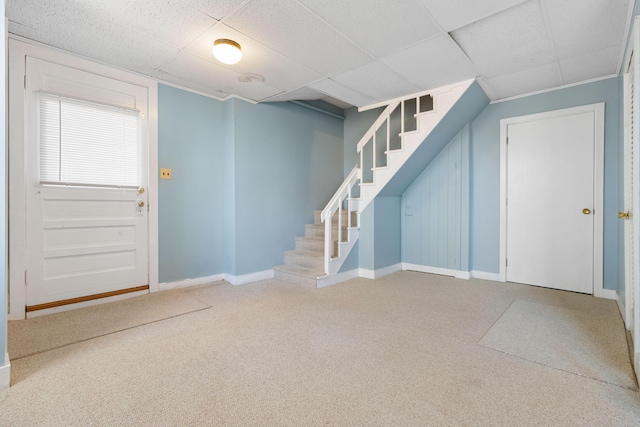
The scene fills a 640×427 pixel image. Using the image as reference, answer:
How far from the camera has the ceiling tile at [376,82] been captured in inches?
116

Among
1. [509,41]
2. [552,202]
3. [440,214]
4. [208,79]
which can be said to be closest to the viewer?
[509,41]

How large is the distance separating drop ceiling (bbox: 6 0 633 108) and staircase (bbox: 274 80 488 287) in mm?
294

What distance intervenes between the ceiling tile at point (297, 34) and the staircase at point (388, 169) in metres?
1.15

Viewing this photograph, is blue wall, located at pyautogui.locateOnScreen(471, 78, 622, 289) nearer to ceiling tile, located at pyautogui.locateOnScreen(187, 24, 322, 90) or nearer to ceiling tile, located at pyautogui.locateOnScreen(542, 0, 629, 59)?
ceiling tile, located at pyautogui.locateOnScreen(542, 0, 629, 59)

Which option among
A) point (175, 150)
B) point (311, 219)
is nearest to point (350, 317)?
point (311, 219)

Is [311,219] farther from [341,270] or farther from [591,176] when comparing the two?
[591,176]

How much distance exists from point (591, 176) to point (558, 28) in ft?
5.86

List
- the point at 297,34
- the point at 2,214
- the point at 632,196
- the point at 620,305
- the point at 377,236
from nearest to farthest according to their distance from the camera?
the point at 2,214 → the point at 632,196 → the point at 297,34 → the point at 620,305 → the point at 377,236

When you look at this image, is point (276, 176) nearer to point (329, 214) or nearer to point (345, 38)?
point (329, 214)

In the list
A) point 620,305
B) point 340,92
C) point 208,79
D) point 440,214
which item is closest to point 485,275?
point 440,214

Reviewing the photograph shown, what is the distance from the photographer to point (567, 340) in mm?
2162

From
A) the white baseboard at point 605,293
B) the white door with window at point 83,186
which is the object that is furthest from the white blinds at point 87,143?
the white baseboard at point 605,293

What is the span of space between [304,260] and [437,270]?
1.90 meters

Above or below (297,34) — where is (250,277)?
below
